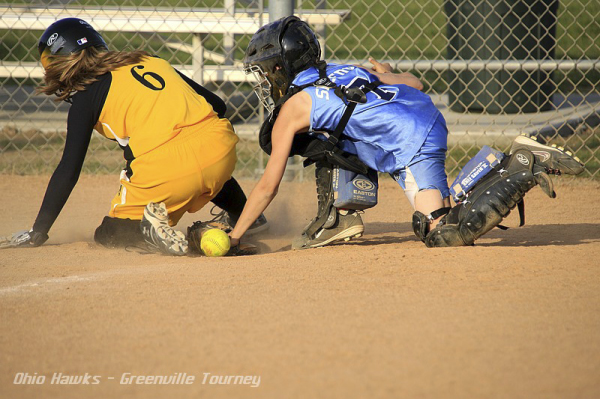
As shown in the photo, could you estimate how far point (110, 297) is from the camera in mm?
2998

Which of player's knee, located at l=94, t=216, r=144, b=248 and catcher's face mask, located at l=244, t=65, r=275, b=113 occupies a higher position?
catcher's face mask, located at l=244, t=65, r=275, b=113

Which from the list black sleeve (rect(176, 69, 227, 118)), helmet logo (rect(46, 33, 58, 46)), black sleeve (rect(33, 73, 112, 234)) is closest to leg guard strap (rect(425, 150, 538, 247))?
black sleeve (rect(176, 69, 227, 118))

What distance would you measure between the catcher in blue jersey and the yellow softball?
7cm

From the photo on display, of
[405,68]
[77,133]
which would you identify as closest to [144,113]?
[77,133]

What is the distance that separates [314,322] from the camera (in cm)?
262

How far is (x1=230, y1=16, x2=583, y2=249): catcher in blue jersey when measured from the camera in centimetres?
352

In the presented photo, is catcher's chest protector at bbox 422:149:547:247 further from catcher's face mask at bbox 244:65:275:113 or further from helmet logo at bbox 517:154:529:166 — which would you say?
catcher's face mask at bbox 244:65:275:113

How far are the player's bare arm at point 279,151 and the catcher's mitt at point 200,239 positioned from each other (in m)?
0.20

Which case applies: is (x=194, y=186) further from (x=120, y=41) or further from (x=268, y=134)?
(x=120, y=41)

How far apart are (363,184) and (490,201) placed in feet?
2.64

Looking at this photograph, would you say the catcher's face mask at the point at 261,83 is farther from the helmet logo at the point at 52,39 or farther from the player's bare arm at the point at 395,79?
the helmet logo at the point at 52,39

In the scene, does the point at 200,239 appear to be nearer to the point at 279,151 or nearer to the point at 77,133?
the point at 279,151

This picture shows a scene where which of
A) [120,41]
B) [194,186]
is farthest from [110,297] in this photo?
[120,41]

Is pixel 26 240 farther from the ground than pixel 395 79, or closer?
closer
